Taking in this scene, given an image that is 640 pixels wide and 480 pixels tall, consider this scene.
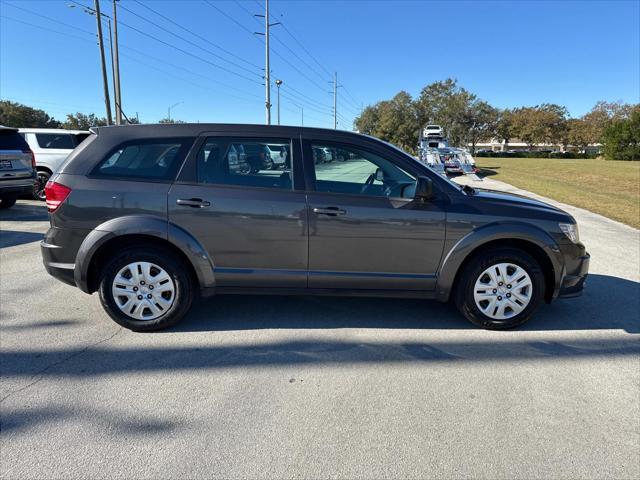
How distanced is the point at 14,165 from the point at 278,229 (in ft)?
28.4

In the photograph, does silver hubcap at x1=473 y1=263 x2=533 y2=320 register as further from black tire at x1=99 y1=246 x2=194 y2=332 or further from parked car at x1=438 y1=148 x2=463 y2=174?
parked car at x1=438 y1=148 x2=463 y2=174

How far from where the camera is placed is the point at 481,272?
3.65m

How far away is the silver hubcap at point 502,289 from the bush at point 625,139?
61.2 meters

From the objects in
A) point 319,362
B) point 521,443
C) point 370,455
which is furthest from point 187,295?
point 521,443

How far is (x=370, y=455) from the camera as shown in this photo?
88.2 inches

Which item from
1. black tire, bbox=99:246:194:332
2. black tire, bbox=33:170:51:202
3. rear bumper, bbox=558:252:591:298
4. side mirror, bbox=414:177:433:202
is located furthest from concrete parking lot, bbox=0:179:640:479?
black tire, bbox=33:170:51:202

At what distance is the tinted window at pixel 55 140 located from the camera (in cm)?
1209

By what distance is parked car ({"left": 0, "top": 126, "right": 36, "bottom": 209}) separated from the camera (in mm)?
8898

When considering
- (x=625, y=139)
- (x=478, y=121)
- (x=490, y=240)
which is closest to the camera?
(x=490, y=240)

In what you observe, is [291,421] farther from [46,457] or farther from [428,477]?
[46,457]

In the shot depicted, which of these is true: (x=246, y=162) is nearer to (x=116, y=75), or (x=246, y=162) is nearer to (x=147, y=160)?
(x=147, y=160)

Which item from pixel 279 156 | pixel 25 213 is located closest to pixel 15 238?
pixel 25 213

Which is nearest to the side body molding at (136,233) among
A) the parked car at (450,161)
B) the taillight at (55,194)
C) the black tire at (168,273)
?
the black tire at (168,273)

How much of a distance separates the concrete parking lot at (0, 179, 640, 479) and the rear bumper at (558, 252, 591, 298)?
358 millimetres
